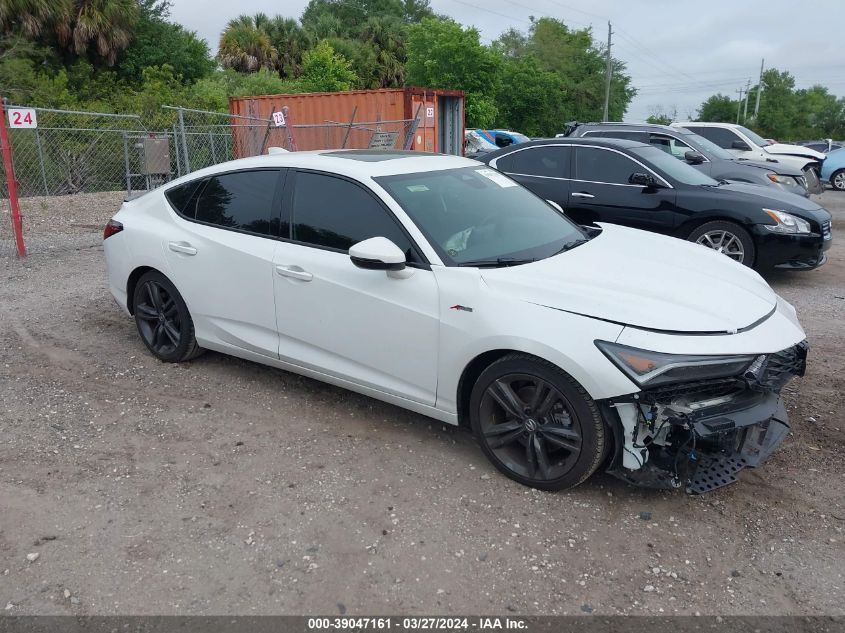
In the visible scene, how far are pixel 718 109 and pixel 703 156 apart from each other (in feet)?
274

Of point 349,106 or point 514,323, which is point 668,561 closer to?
point 514,323

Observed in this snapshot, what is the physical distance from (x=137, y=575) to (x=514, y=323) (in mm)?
1976

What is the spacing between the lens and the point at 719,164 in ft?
38.1

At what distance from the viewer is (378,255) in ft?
11.8

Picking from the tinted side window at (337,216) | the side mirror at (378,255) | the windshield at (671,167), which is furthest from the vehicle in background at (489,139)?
the side mirror at (378,255)

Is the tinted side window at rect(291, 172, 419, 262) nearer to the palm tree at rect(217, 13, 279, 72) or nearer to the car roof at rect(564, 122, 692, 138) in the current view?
the car roof at rect(564, 122, 692, 138)

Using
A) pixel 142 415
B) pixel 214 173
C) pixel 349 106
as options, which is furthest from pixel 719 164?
pixel 142 415

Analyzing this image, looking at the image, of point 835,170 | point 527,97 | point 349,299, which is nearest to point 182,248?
point 349,299

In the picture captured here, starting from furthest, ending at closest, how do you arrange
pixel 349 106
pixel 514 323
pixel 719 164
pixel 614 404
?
pixel 349 106 < pixel 719 164 < pixel 514 323 < pixel 614 404

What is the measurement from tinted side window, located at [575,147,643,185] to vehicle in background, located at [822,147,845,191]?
50.9 feet

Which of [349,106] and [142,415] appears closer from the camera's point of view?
[142,415]

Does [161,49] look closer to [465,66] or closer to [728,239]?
[465,66]

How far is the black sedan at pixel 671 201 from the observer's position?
7469mm

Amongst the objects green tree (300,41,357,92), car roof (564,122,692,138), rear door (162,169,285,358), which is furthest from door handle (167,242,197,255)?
green tree (300,41,357,92)
